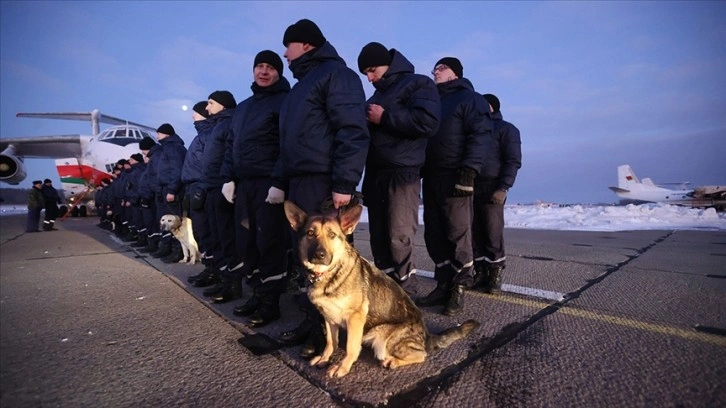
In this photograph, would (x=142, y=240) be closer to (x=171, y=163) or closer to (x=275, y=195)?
(x=171, y=163)

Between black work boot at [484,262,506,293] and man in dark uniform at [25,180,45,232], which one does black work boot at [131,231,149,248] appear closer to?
man in dark uniform at [25,180,45,232]

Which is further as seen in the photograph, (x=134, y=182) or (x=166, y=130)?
(x=134, y=182)

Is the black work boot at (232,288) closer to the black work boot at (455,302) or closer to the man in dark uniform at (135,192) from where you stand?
the black work boot at (455,302)

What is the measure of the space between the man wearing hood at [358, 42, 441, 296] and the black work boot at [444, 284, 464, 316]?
372 mm

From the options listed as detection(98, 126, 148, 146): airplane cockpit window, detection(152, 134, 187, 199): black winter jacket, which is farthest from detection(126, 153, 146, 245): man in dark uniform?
detection(98, 126, 148, 146): airplane cockpit window

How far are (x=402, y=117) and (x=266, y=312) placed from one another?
2215mm

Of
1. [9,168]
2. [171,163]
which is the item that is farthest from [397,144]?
[9,168]

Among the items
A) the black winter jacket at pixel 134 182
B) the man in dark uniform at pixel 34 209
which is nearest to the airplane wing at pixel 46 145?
the man in dark uniform at pixel 34 209

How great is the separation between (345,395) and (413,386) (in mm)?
392

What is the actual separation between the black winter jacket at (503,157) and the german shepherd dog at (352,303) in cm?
250

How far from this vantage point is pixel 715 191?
30.5m

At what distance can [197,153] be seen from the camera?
4.60m

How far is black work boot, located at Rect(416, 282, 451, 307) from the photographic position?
329 cm

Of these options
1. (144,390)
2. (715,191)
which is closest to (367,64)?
(144,390)
